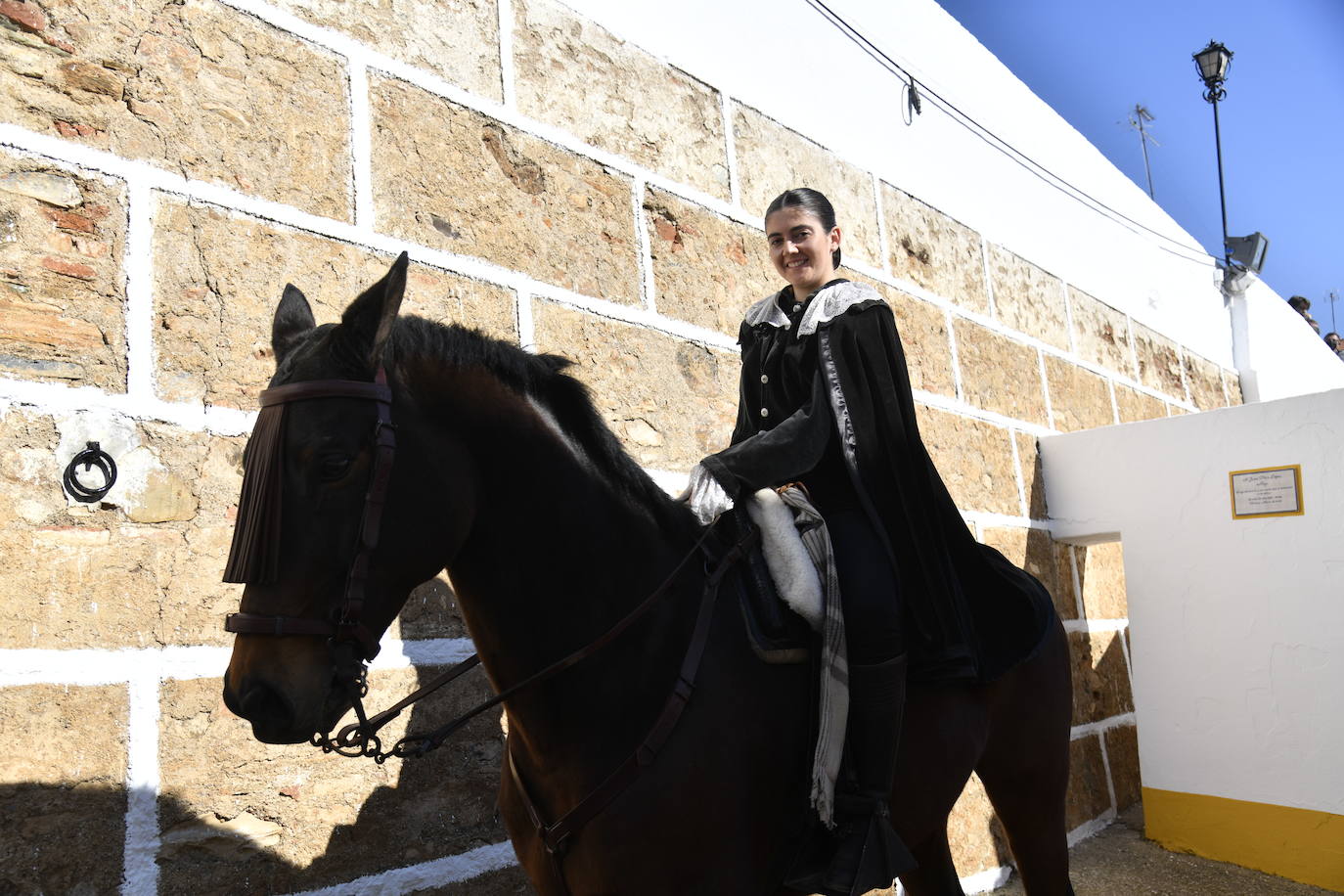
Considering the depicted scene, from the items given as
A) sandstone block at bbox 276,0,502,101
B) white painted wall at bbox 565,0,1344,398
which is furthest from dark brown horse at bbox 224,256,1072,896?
white painted wall at bbox 565,0,1344,398

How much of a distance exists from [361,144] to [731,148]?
1984 millimetres

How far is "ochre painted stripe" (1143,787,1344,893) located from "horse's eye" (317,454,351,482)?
519cm

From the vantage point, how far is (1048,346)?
272 inches

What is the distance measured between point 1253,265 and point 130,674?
38.4 ft

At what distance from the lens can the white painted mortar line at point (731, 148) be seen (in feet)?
14.4

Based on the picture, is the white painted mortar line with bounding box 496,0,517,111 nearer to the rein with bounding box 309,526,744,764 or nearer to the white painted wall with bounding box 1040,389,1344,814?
the rein with bounding box 309,526,744,764

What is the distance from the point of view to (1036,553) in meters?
6.08

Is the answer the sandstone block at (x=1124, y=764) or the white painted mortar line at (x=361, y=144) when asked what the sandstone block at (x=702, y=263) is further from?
the sandstone block at (x=1124, y=764)

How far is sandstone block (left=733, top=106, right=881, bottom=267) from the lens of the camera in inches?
179

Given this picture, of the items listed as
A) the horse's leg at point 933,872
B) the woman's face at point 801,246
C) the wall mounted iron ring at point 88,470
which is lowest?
the horse's leg at point 933,872

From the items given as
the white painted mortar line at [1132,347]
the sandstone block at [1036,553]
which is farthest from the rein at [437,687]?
the white painted mortar line at [1132,347]

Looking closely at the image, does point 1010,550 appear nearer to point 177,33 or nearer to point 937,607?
point 937,607

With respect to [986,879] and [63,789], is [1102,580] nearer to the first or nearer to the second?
[986,879]

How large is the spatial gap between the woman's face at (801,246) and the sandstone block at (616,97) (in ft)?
4.04
